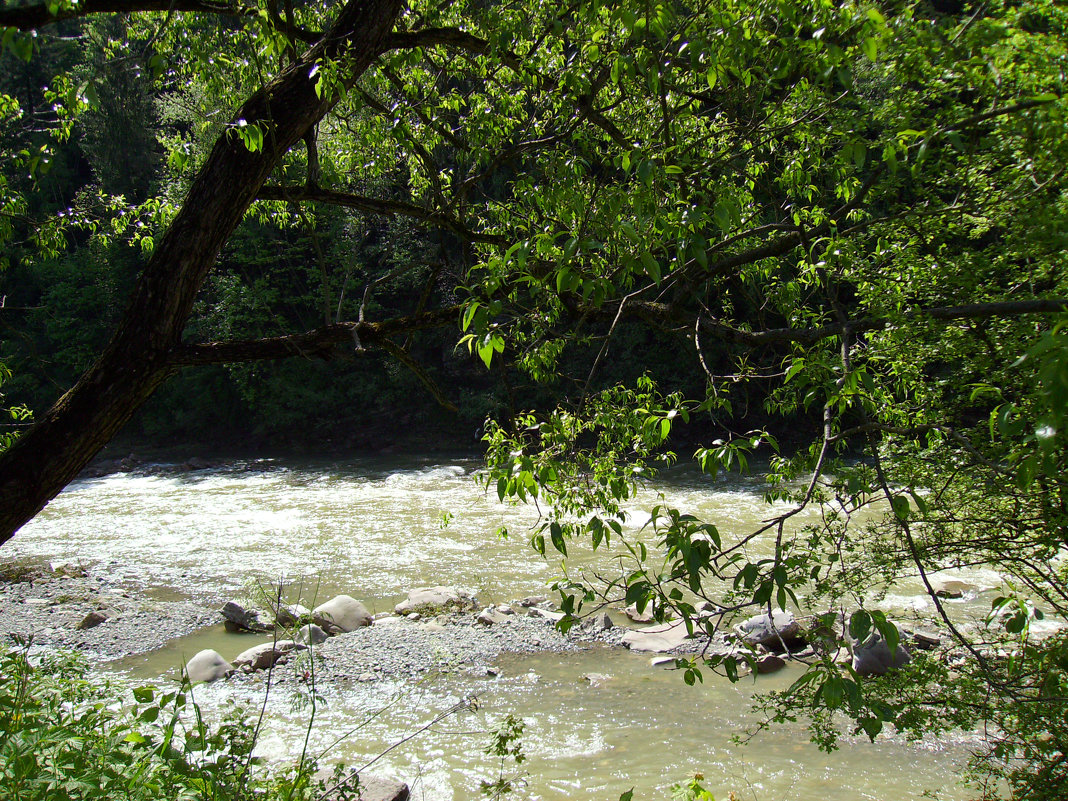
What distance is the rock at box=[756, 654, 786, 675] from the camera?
602 cm

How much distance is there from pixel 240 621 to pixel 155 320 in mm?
5399

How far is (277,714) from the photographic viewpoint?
17.8 ft

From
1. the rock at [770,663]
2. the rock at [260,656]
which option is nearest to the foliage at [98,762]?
the rock at [260,656]

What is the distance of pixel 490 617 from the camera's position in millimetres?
7371

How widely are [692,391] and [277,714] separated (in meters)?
14.9

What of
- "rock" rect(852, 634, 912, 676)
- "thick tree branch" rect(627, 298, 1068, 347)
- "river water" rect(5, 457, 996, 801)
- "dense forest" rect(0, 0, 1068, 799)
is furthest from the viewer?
"rock" rect(852, 634, 912, 676)

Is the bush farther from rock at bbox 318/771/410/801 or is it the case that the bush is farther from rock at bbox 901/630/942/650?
rock at bbox 901/630/942/650

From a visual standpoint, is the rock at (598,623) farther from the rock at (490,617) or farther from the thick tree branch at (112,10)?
the thick tree branch at (112,10)

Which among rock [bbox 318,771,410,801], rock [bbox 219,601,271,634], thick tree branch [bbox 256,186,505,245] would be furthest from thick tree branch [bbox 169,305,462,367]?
rock [bbox 219,601,271,634]

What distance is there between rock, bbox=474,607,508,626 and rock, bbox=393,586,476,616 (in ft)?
0.96

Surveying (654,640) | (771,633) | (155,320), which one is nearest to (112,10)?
(155,320)

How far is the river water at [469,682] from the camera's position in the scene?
4.64m

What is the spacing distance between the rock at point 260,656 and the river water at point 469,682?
0.36m

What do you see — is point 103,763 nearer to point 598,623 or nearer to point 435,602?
point 598,623
